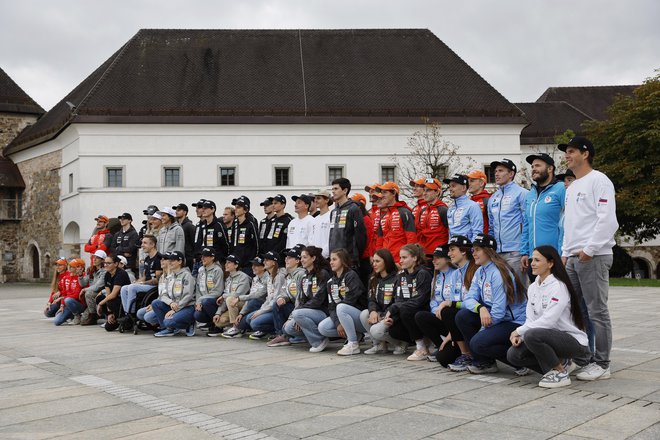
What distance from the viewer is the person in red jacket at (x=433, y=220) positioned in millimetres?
9211

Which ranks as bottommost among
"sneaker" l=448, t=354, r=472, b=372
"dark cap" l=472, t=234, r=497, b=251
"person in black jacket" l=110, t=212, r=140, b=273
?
"sneaker" l=448, t=354, r=472, b=372

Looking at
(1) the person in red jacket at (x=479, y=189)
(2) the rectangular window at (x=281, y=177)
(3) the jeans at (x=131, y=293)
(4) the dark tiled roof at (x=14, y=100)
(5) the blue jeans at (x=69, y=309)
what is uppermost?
(4) the dark tiled roof at (x=14, y=100)

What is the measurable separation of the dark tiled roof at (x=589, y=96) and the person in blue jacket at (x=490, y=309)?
48929mm

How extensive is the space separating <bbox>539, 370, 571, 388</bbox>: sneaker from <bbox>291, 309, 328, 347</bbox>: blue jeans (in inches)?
135

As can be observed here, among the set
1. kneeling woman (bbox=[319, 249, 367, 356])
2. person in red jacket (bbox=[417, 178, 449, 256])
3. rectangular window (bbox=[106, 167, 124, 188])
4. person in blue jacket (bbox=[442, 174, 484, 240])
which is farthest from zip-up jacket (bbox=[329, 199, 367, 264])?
rectangular window (bbox=[106, 167, 124, 188])

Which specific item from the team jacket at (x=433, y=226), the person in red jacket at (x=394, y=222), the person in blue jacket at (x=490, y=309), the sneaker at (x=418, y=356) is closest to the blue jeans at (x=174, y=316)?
the person in red jacket at (x=394, y=222)

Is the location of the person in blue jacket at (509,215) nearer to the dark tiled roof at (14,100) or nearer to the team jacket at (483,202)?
the team jacket at (483,202)

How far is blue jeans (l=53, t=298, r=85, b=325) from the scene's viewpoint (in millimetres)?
13469

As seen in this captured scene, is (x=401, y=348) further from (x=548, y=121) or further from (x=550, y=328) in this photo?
(x=548, y=121)

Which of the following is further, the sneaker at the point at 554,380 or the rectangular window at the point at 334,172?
the rectangular window at the point at 334,172

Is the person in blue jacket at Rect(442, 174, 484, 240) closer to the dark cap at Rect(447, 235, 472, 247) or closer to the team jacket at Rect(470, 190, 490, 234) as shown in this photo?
the team jacket at Rect(470, 190, 490, 234)

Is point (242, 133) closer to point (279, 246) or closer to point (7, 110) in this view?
point (7, 110)

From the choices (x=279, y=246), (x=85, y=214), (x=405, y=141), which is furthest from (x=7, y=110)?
(x=279, y=246)

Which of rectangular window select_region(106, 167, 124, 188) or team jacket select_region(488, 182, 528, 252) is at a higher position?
rectangular window select_region(106, 167, 124, 188)
